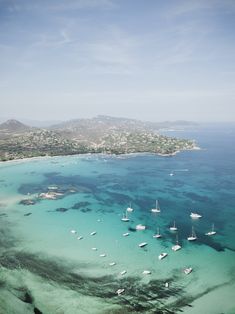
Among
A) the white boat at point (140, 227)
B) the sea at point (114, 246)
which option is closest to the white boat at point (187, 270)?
the sea at point (114, 246)

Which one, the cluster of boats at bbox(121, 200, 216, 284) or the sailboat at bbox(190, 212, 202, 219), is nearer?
the cluster of boats at bbox(121, 200, 216, 284)

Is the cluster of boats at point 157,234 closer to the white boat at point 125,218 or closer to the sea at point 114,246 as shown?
the white boat at point 125,218

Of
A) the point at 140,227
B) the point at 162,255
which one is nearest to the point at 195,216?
the point at 140,227

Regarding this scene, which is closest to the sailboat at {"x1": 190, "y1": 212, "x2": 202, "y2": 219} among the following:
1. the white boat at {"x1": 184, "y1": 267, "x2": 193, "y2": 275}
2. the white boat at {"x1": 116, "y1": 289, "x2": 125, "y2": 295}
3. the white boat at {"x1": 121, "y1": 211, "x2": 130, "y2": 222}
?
the white boat at {"x1": 121, "y1": 211, "x2": 130, "y2": 222}

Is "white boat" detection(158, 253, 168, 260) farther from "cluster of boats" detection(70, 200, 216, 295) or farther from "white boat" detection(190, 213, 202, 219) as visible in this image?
"white boat" detection(190, 213, 202, 219)

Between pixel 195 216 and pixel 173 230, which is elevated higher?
pixel 195 216

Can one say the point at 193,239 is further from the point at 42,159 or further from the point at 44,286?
the point at 42,159

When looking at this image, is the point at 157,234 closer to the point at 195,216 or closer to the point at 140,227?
the point at 140,227

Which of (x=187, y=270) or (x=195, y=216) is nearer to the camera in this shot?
(x=187, y=270)

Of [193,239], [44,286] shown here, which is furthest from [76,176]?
[44,286]
